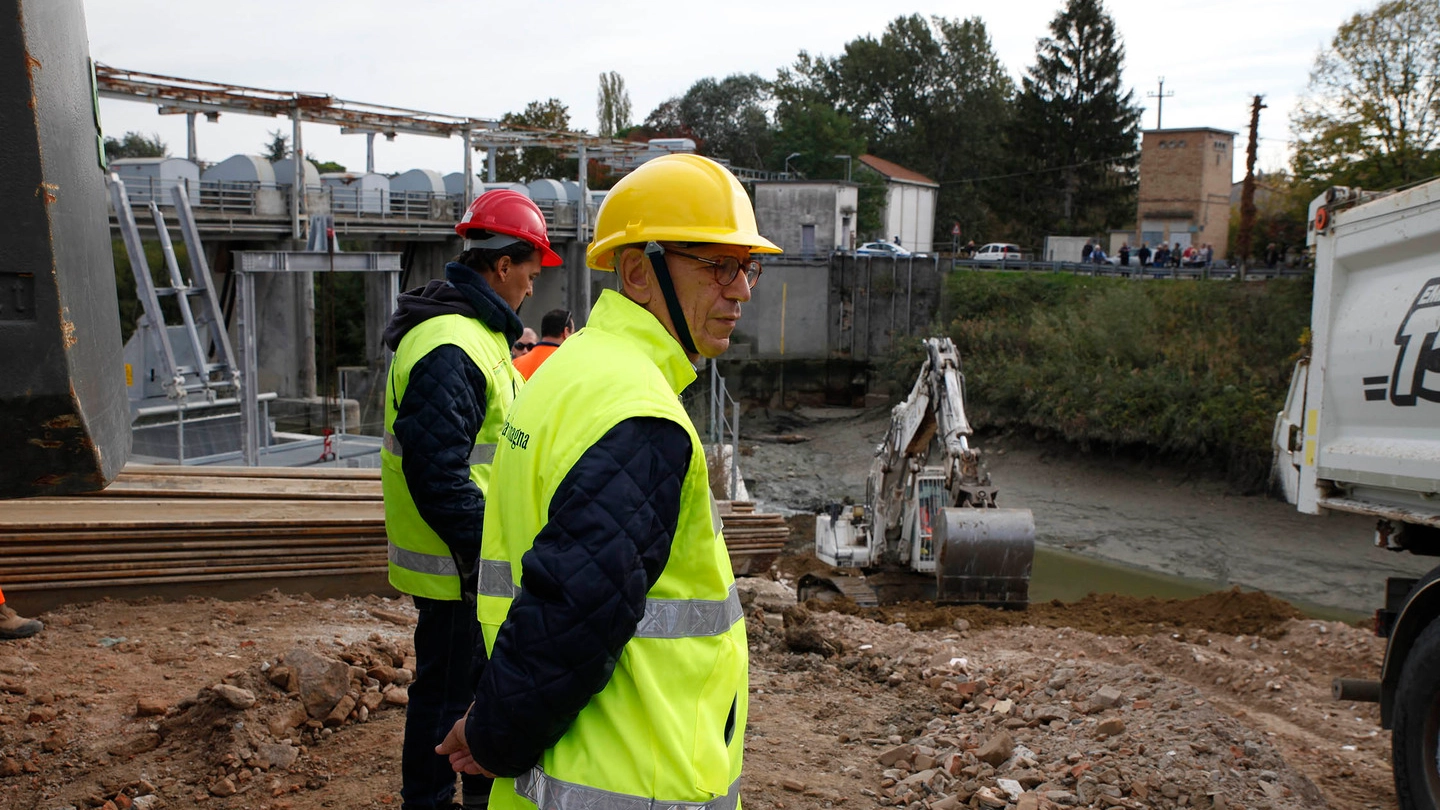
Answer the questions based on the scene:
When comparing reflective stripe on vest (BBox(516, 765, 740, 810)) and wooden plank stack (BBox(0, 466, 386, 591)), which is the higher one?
reflective stripe on vest (BBox(516, 765, 740, 810))

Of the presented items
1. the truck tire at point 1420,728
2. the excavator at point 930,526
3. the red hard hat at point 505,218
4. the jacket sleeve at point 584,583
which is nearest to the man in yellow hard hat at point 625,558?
the jacket sleeve at point 584,583

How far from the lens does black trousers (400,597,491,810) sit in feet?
11.7

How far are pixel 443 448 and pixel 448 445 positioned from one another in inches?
0.8

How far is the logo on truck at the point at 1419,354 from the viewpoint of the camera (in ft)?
16.6

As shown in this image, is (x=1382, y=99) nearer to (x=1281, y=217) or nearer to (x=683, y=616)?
(x=1281, y=217)

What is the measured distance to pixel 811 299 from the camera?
39594mm

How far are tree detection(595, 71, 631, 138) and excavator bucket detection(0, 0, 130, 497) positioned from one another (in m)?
65.1

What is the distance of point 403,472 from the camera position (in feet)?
11.5

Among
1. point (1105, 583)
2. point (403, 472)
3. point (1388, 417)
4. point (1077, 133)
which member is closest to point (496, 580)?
point (403, 472)

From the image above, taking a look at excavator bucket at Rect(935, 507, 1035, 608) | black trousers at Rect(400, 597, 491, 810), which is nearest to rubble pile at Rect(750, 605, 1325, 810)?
black trousers at Rect(400, 597, 491, 810)

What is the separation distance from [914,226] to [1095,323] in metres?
24.2

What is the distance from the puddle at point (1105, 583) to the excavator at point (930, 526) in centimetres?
601

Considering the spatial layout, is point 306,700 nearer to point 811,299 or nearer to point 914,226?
point 811,299

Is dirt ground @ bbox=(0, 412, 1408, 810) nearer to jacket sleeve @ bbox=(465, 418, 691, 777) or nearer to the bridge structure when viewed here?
jacket sleeve @ bbox=(465, 418, 691, 777)
